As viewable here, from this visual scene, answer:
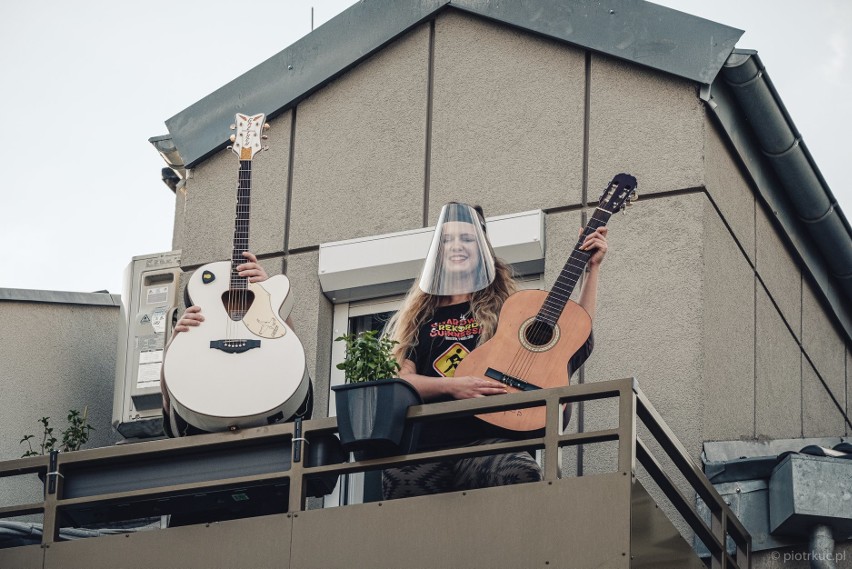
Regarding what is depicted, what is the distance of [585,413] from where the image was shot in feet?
29.3

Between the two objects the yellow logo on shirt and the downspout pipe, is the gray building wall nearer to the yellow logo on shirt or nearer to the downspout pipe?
the yellow logo on shirt

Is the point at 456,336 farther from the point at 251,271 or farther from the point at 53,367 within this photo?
the point at 53,367

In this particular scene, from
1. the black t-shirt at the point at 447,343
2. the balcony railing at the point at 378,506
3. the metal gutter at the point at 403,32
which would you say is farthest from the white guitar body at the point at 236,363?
the metal gutter at the point at 403,32

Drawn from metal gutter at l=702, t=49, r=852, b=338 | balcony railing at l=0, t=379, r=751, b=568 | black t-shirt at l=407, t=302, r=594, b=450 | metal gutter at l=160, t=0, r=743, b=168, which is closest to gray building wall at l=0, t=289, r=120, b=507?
metal gutter at l=160, t=0, r=743, b=168

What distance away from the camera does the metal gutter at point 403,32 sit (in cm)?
937

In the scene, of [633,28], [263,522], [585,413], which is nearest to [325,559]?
[263,522]

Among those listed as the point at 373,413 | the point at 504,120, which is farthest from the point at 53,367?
the point at 373,413

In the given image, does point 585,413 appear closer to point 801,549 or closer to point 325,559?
point 801,549

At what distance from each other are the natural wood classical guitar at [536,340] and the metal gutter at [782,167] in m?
1.95

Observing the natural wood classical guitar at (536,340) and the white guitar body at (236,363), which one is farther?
the white guitar body at (236,363)

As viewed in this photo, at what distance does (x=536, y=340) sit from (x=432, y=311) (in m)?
0.54

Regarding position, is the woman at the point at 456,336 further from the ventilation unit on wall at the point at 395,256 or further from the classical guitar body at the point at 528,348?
the ventilation unit on wall at the point at 395,256

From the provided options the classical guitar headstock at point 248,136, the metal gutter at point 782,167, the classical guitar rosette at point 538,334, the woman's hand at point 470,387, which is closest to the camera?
the woman's hand at point 470,387

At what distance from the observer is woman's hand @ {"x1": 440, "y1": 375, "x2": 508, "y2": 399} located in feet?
24.7
